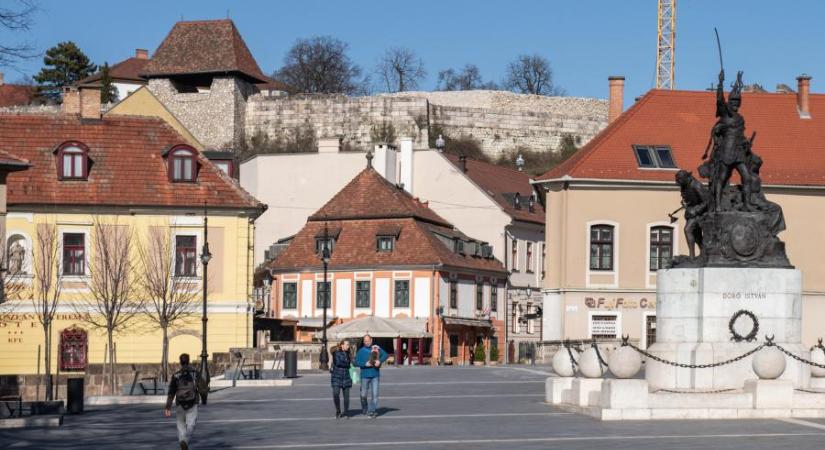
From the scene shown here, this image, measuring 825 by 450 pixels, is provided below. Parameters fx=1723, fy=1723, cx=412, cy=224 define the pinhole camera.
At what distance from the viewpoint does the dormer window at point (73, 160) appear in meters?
54.8

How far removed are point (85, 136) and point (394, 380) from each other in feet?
65.4

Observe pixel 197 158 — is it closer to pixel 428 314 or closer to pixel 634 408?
pixel 428 314

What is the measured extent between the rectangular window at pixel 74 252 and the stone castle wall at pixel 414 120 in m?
60.0

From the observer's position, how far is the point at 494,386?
3719 centimetres

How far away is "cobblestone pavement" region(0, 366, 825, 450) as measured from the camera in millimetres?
23828

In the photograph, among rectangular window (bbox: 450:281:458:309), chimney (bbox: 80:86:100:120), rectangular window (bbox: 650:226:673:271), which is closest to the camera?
chimney (bbox: 80:86:100:120)

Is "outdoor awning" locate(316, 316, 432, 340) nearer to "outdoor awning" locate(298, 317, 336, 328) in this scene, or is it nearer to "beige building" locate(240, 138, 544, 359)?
"outdoor awning" locate(298, 317, 336, 328)

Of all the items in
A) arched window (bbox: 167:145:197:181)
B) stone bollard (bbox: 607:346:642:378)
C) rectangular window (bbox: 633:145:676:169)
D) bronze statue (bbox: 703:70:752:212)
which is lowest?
stone bollard (bbox: 607:346:642:378)

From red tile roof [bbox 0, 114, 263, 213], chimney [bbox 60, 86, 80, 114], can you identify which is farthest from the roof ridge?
chimney [bbox 60, 86, 80, 114]

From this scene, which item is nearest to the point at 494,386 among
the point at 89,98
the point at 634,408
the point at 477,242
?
the point at 634,408

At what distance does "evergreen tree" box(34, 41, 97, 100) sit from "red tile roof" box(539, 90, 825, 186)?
237 ft

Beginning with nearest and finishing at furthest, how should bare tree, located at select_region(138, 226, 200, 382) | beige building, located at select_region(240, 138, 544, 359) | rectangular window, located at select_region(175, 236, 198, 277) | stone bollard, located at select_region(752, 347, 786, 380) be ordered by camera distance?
A: 1. stone bollard, located at select_region(752, 347, 786, 380)
2. bare tree, located at select_region(138, 226, 200, 382)
3. rectangular window, located at select_region(175, 236, 198, 277)
4. beige building, located at select_region(240, 138, 544, 359)

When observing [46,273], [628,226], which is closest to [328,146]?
[628,226]

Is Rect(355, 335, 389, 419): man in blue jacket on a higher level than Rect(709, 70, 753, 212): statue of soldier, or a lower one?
lower
